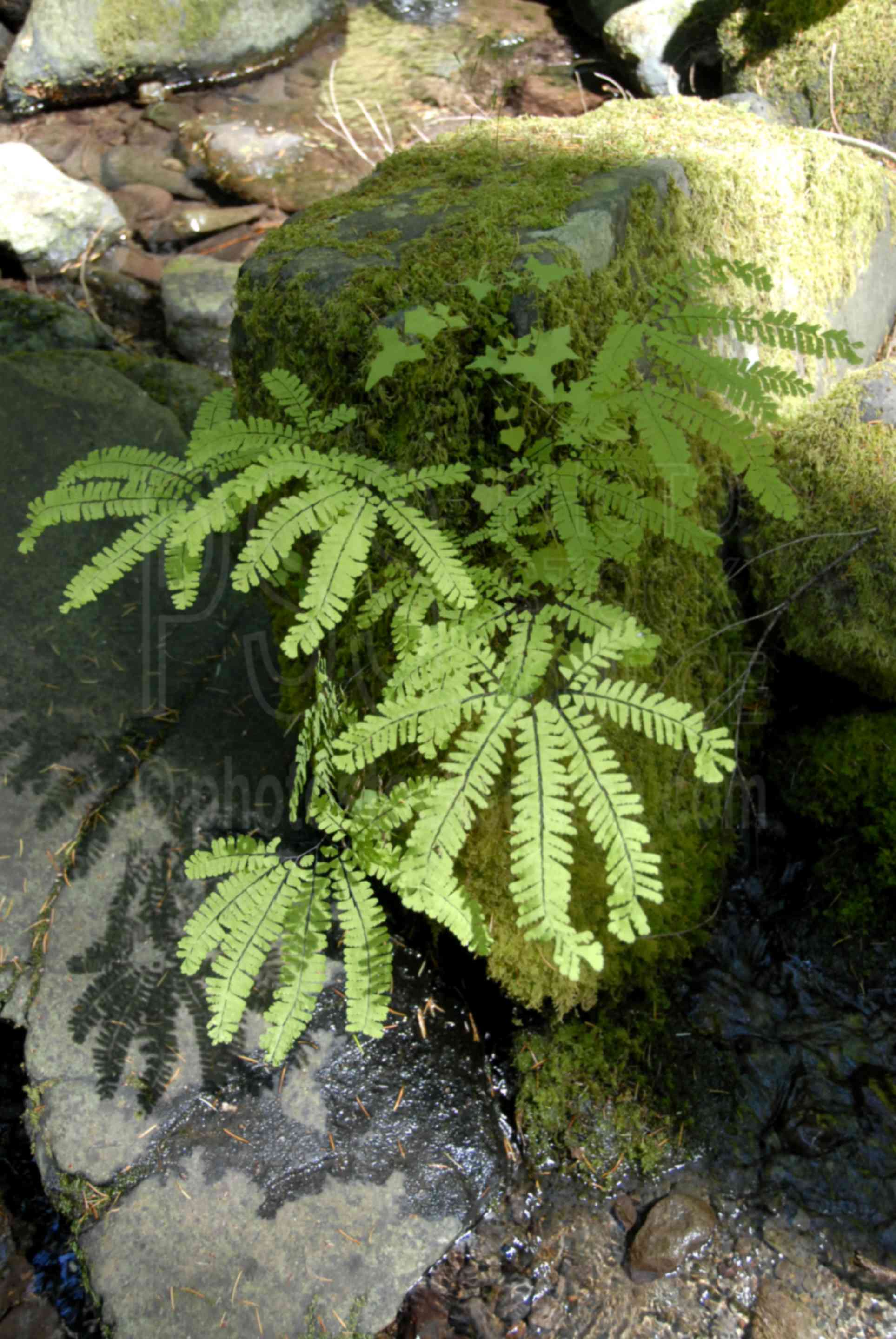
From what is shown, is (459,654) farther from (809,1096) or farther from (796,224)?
(796,224)

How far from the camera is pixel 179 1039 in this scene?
10.1 ft

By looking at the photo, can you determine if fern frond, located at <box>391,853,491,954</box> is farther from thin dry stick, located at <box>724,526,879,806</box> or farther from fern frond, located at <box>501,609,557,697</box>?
thin dry stick, located at <box>724,526,879,806</box>

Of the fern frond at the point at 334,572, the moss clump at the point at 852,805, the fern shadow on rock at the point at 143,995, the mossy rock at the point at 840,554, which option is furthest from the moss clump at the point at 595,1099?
the fern frond at the point at 334,572

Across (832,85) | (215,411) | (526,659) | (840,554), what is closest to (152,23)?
(832,85)

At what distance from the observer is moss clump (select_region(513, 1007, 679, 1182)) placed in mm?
2867

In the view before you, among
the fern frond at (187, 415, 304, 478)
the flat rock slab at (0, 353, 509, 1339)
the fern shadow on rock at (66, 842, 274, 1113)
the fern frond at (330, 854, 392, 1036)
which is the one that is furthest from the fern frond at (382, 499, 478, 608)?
the fern shadow on rock at (66, 842, 274, 1113)

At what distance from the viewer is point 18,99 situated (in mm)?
7375

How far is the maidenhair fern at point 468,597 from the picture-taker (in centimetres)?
229

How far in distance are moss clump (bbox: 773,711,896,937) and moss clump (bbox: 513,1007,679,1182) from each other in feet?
2.32

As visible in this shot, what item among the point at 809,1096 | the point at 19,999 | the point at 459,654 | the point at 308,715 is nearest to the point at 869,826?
the point at 809,1096

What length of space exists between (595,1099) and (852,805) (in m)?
1.29

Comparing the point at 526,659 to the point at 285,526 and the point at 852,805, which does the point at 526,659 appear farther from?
the point at 852,805

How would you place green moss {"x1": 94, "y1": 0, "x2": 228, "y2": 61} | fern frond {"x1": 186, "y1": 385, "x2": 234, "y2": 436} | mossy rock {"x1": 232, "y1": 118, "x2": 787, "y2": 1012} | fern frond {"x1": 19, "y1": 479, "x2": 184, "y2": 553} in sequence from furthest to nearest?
green moss {"x1": 94, "y1": 0, "x2": 228, "y2": 61} < fern frond {"x1": 186, "y1": 385, "x2": 234, "y2": 436} < fern frond {"x1": 19, "y1": 479, "x2": 184, "y2": 553} < mossy rock {"x1": 232, "y1": 118, "x2": 787, "y2": 1012}

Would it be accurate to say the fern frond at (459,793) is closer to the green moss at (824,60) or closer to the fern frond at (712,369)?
the fern frond at (712,369)
